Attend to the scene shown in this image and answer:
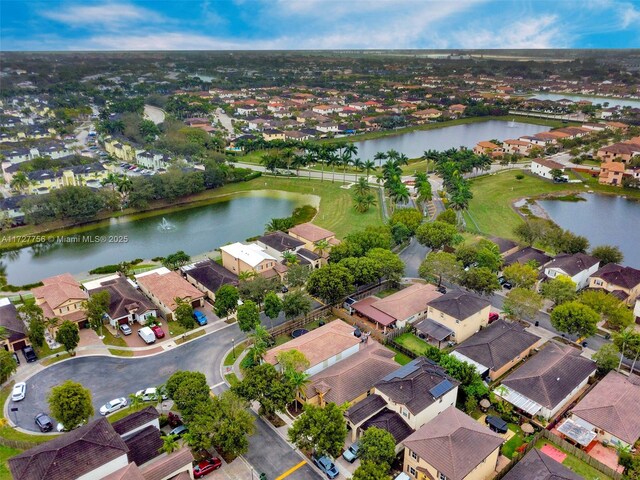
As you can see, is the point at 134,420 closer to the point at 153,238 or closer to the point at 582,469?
the point at 582,469

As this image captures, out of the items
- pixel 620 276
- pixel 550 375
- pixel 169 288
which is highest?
pixel 620 276

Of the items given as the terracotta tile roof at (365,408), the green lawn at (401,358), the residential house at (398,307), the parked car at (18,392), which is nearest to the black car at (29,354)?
the parked car at (18,392)

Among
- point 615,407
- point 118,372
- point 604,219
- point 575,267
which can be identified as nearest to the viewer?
point 615,407

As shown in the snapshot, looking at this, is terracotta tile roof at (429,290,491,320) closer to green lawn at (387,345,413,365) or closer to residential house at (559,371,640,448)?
green lawn at (387,345,413,365)

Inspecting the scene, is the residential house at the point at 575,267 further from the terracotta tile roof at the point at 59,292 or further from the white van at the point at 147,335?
the terracotta tile roof at the point at 59,292

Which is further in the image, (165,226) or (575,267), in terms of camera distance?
(165,226)

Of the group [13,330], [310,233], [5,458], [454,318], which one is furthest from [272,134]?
[5,458]

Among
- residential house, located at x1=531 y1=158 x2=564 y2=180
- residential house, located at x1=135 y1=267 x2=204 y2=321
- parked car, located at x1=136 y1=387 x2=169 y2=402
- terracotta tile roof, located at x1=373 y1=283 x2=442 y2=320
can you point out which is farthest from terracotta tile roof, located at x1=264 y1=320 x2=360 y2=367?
residential house, located at x1=531 y1=158 x2=564 y2=180
